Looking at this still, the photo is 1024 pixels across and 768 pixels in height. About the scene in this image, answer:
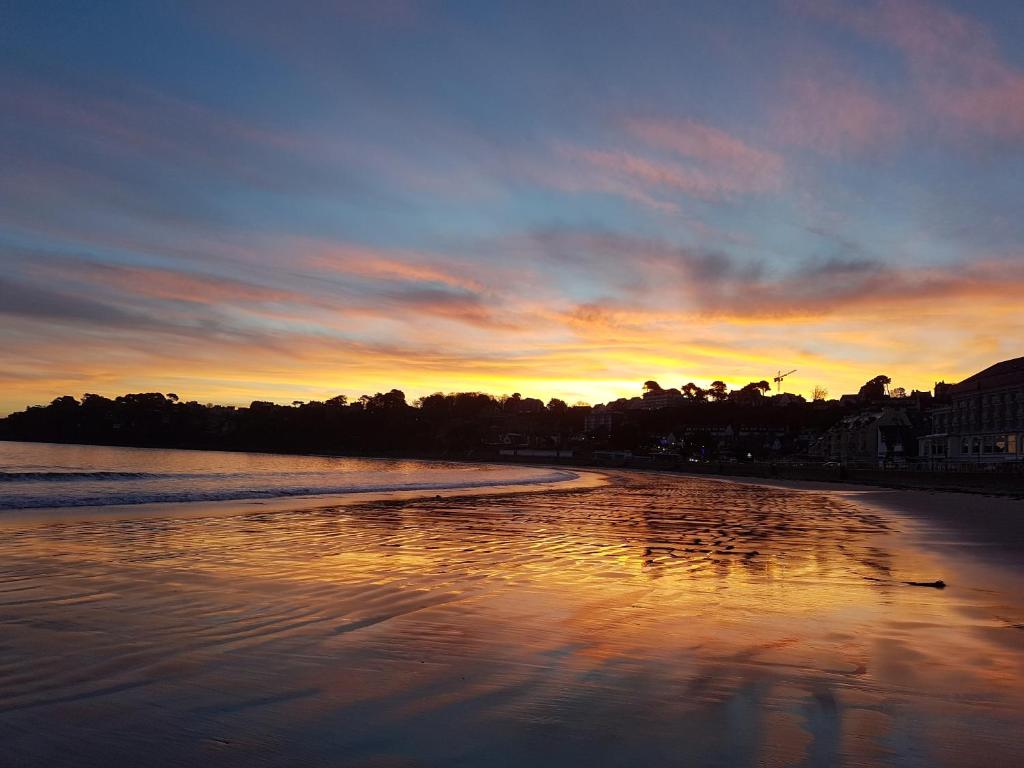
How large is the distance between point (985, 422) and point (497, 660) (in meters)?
80.9

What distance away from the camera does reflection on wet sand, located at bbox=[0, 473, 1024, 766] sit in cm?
455

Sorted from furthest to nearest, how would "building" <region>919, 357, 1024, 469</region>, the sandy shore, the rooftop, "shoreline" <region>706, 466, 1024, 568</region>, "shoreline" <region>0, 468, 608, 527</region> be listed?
the rooftop, "building" <region>919, 357, 1024, 469</region>, "shoreline" <region>0, 468, 608, 527</region>, the sandy shore, "shoreline" <region>706, 466, 1024, 568</region>

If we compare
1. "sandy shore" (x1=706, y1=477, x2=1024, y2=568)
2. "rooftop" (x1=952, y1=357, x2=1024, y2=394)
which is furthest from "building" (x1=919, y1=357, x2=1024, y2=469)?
"sandy shore" (x1=706, y1=477, x2=1024, y2=568)

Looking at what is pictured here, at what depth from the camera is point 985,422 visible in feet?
237

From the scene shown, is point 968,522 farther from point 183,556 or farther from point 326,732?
point 326,732

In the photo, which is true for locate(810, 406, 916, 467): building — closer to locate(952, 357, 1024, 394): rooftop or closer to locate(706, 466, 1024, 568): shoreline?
locate(952, 357, 1024, 394): rooftop

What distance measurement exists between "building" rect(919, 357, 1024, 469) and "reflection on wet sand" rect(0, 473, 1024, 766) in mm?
64054

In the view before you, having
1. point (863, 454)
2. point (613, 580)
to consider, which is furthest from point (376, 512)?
point (863, 454)

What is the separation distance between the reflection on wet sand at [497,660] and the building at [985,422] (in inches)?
2522

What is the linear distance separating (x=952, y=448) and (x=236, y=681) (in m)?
87.5

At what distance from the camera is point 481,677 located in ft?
19.6

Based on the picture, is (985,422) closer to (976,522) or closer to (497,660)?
(976,522)

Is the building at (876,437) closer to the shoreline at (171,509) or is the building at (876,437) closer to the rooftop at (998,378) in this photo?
the rooftop at (998,378)

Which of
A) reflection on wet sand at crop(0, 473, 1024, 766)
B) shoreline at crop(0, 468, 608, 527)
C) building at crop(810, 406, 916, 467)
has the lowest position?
shoreline at crop(0, 468, 608, 527)
